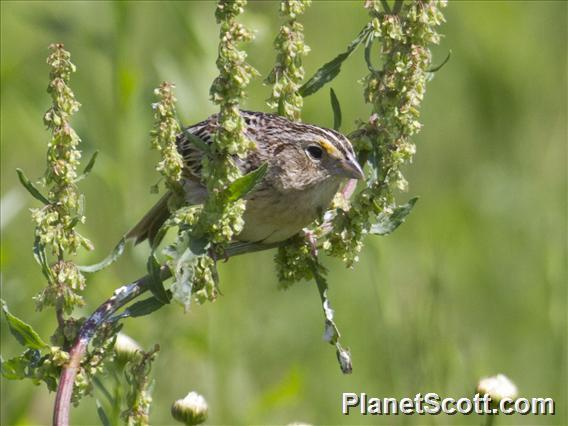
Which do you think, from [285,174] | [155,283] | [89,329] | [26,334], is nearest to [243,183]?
[155,283]

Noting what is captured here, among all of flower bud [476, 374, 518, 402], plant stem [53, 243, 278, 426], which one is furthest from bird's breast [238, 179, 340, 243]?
plant stem [53, 243, 278, 426]

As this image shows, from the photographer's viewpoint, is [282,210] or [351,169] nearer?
[351,169]

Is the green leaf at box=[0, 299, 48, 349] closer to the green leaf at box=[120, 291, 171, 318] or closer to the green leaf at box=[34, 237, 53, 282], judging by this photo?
the green leaf at box=[34, 237, 53, 282]

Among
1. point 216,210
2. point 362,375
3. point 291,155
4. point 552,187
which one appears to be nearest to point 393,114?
point 216,210

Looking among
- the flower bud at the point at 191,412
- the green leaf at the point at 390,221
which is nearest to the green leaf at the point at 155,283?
the flower bud at the point at 191,412

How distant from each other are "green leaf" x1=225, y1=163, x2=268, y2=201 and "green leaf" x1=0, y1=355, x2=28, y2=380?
0.59 m

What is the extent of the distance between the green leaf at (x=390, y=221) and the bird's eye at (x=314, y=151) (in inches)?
32.7

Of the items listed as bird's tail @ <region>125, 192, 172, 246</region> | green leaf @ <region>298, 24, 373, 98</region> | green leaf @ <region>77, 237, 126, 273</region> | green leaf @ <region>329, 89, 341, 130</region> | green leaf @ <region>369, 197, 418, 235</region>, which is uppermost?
bird's tail @ <region>125, 192, 172, 246</region>

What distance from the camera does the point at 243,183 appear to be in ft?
8.57

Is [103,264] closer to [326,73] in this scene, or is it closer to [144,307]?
[144,307]

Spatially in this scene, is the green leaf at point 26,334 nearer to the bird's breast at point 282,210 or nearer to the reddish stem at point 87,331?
→ the reddish stem at point 87,331

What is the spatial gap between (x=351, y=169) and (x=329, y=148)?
0.27m

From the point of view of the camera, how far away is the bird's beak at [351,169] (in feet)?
10.6

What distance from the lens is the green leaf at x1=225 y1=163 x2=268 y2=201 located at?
2598mm
